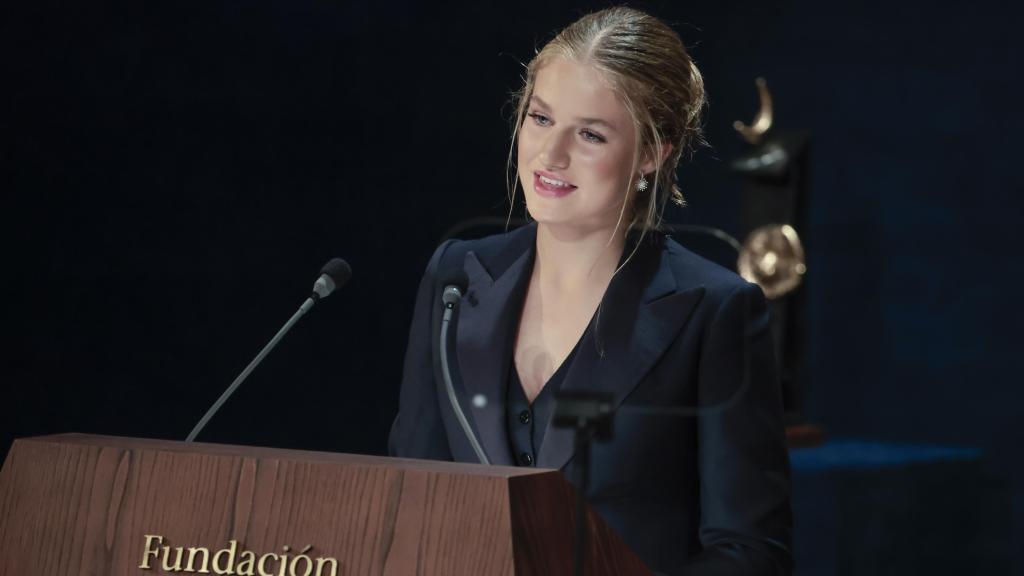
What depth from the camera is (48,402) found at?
2.98 m

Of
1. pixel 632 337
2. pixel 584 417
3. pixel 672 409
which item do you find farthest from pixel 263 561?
pixel 632 337

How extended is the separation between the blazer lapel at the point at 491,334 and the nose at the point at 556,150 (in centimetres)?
23

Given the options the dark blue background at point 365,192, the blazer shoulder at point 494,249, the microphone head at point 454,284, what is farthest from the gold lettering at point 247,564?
the dark blue background at point 365,192

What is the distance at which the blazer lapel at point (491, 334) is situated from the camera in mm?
2043

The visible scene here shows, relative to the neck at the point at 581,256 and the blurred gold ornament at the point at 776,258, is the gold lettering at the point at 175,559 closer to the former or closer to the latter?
the neck at the point at 581,256

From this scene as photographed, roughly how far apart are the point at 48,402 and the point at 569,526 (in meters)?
1.84

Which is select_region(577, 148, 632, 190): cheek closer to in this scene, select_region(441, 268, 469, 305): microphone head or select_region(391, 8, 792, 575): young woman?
select_region(391, 8, 792, 575): young woman

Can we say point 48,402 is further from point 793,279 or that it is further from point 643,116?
point 793,279

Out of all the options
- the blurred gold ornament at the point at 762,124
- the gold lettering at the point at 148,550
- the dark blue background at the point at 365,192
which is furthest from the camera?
the blurred gold ornament at the point at 762,124

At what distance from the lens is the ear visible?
2.07 m

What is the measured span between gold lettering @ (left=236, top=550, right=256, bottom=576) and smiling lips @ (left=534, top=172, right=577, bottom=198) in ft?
2.51

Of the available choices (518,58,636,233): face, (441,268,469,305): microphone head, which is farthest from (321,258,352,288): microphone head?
→ (518,58,636,233): face

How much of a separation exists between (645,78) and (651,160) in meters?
0.13

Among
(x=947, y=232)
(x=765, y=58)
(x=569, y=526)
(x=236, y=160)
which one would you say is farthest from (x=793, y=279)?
(x=569, y=526)
